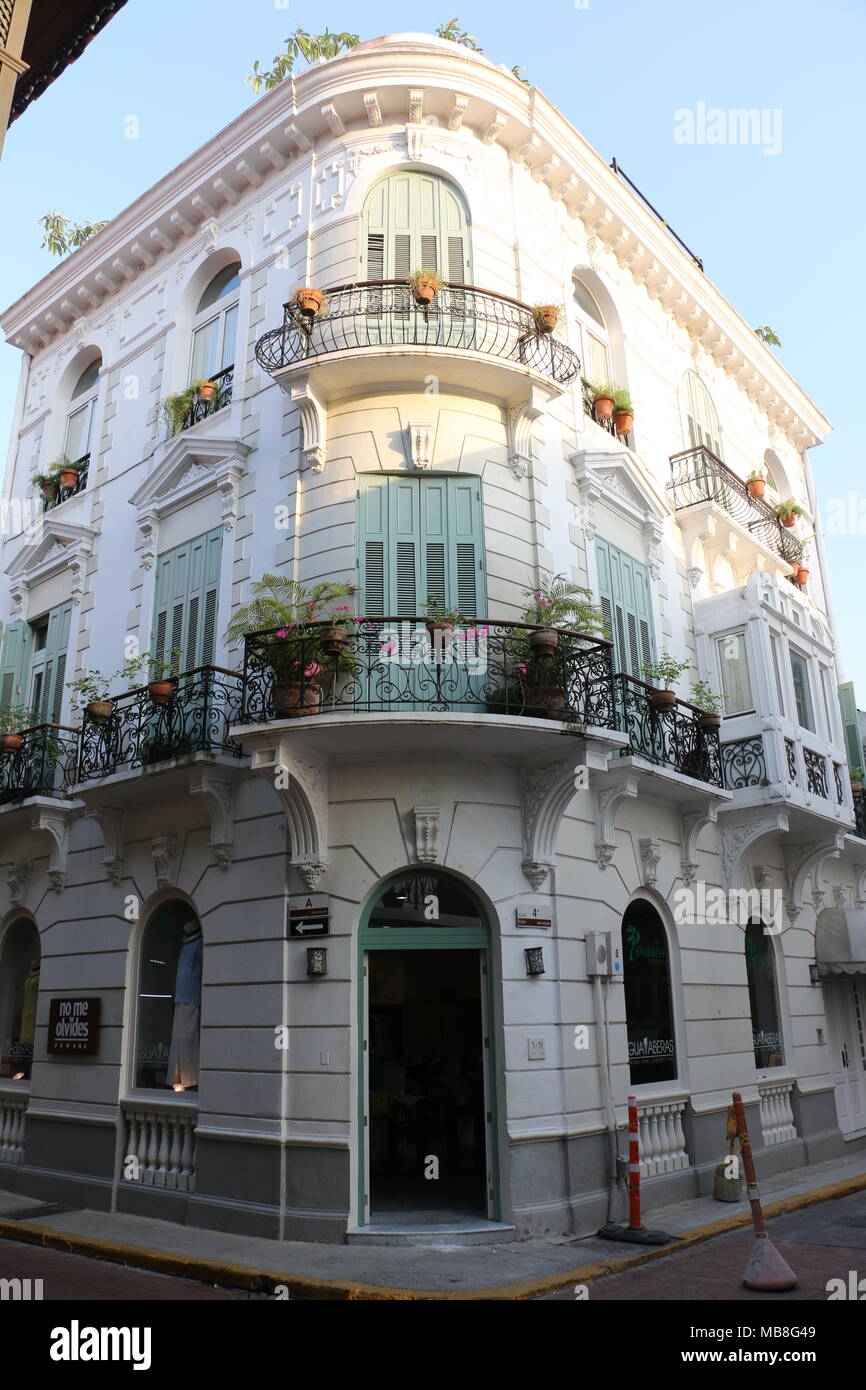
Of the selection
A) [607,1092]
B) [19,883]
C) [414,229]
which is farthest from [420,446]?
[19,883]

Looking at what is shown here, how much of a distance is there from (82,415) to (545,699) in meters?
11.6

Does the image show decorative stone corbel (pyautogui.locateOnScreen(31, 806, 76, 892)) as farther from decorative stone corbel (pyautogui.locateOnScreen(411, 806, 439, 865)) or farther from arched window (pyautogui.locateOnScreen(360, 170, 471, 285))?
arched window (pyautogui.locateOnScreen(360, 170, 471, 285))

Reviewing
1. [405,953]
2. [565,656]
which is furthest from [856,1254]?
[405,953]

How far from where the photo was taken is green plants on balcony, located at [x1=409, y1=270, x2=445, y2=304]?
12477mm

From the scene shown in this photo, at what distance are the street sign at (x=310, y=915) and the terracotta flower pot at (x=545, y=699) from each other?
9.88 ft

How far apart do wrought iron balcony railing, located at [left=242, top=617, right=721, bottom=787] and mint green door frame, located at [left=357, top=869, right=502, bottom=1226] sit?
6.38ft

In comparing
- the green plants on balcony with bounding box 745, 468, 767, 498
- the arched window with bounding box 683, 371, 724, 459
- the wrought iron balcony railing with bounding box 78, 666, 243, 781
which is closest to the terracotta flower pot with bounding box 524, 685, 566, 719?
the wrought iron balcony railing with bounding box 78, 666, 243, 781

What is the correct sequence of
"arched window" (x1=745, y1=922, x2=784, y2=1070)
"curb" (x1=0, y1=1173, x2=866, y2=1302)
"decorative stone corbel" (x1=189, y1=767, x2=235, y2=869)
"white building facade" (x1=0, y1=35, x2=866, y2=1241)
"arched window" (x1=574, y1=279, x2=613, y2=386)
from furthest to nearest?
"arched window" (x1=574, y1=279, x2=613, y2=386) → "arched window" (x1=745, y1=922, x2=784, y2=1070) → "decorative stone corbel" (x1=189, y1=767, x2=235, y2=869) → "white building facade" (x1=0, y1=35, x2=866, y2=1241) → "curb" (x1=0, y1=1173, x2=866, y2=1302)

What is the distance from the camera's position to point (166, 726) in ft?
41.7

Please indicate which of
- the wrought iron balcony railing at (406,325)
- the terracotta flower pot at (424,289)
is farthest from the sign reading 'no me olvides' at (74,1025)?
the terracotta flower pot at (424,289)

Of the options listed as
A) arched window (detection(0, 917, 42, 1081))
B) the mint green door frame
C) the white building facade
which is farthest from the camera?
arched window (detection(0, 917, 42, 1081))

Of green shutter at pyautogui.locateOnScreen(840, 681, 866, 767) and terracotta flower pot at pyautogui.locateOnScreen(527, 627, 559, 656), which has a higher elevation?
green shutter at pyautogui.locateOnScreen(840, 681, 866, 767)

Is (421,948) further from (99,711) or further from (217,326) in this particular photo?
(217,326)

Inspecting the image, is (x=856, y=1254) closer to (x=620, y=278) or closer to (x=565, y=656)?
(x=565, y=656)
